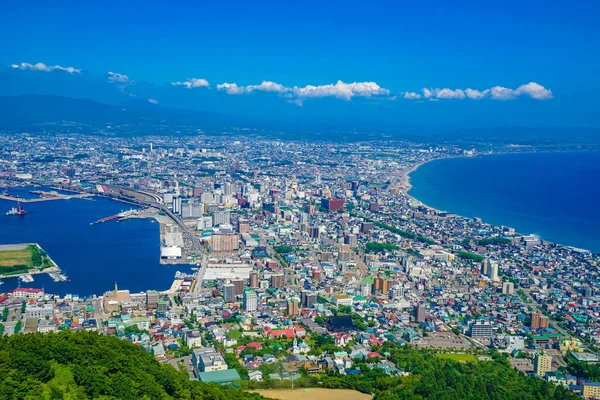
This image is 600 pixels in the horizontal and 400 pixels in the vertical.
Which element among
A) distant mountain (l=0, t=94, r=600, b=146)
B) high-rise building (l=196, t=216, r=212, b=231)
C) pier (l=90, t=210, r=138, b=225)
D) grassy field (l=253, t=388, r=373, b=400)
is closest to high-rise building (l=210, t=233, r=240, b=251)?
high-rise building (l=196, t=216, r=212, b=231)

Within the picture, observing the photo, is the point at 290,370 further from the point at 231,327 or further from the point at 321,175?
the point at 321,175

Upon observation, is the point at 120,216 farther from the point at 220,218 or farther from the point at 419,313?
the point at 419,313

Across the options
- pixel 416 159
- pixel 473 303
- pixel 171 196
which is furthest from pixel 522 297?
pixel 416 159

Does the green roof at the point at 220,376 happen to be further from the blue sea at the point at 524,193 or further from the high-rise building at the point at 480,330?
the blue sea at the point at 524,193

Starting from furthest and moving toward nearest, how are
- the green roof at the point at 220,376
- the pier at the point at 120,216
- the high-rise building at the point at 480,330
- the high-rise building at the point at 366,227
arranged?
the pier at the point at 120,216
the high-rise building at the point at 366,227
the high-rise building at the point at 480,330
the green roof at the point at 220,376

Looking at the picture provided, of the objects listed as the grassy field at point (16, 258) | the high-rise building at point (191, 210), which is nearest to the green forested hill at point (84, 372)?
the grassy field at point (16, 258)

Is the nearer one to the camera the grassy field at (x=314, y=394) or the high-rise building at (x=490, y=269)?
the grassy field at (x=314, y=394)
